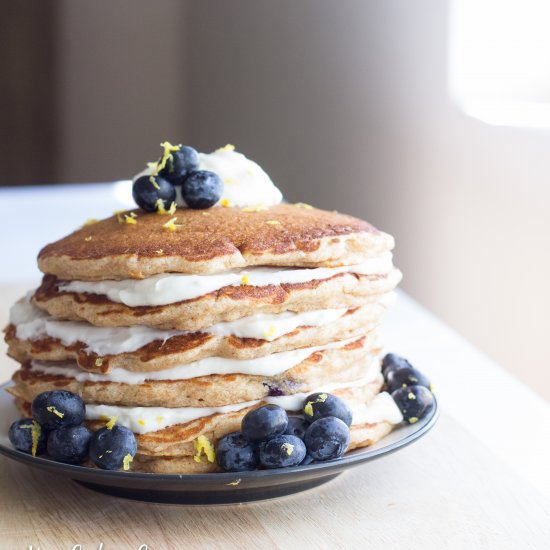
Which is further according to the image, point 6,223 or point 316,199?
point 316,199

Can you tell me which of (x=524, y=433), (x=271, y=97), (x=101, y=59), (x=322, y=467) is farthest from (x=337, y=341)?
(x=101, y=59)

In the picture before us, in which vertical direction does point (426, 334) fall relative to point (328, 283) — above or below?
below

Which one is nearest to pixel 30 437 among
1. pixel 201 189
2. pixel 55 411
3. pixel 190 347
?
pixel 55 411

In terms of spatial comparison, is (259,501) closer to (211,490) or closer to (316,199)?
(211,490)

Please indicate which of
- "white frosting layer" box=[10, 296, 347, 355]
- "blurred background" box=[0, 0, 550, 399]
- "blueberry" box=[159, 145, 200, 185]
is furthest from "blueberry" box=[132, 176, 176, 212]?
"blurred background" box=[0, 0, 550, 399]

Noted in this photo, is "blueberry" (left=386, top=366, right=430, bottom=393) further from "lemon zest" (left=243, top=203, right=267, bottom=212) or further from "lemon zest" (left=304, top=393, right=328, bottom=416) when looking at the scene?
"lemon zest" (left=243, top=203, right=267, bottom=212)
